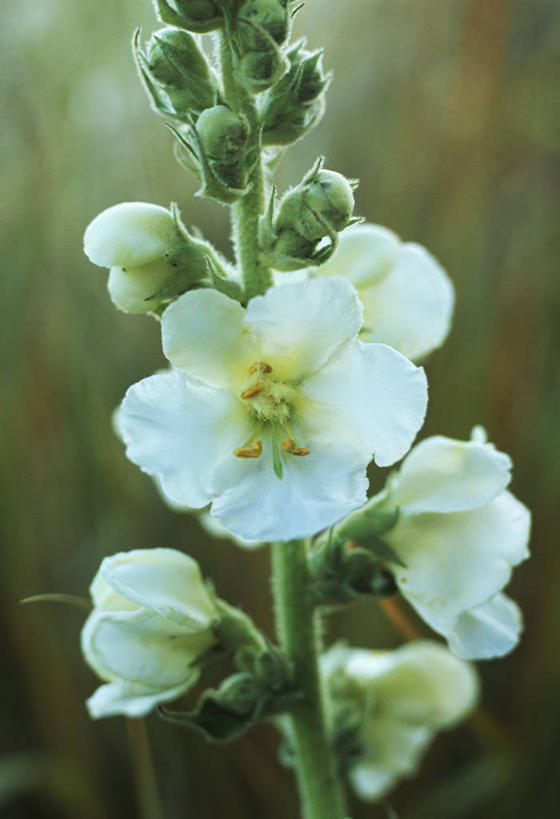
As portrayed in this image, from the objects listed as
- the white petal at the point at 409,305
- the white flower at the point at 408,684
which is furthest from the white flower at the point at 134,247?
the white flower at the point at 408,684

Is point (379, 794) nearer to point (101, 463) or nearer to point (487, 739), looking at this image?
point (487, 739)

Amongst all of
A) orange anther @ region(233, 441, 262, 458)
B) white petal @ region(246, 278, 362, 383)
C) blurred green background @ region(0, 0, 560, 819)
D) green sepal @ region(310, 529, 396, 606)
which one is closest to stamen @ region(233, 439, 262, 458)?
orange anther @ region(233, 441, 262, 458)

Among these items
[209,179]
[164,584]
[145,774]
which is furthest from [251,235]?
[145,774]

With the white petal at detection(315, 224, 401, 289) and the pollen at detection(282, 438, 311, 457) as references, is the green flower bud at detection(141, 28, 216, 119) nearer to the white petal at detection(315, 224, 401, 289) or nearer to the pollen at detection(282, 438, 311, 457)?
the white petal at detection(315, 224, 401, 289)

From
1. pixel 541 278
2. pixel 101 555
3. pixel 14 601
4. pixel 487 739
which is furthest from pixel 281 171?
pixel 487 739

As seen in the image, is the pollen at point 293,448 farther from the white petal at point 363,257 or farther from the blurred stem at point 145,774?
the blurred stem at point 145,774

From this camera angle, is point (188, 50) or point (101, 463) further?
point (101, 463)
